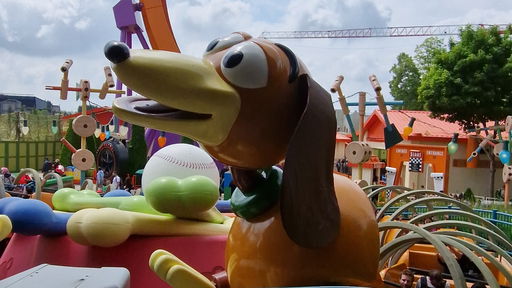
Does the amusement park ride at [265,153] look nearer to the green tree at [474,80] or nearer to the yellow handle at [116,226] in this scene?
the yellow handle at [116,226]

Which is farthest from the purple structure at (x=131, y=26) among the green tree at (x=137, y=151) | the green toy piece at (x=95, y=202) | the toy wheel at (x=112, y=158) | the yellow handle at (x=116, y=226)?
the yellow handle at (x=116, y=226)

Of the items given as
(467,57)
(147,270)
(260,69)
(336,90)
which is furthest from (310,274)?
(467,57)

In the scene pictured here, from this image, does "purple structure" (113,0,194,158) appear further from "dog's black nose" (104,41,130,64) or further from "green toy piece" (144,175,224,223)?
"dog's black nose" (104,41,130,64)

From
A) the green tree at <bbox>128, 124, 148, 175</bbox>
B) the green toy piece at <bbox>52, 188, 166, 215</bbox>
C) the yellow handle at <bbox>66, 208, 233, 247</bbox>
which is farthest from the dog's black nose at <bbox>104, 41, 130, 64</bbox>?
the green tree at <bbox>128, 124, 148, 175</bbox>

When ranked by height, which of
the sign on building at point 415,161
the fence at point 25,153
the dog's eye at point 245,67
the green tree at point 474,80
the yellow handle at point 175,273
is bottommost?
the fence at point 25,153

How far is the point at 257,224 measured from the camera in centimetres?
196

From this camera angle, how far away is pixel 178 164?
4.36m

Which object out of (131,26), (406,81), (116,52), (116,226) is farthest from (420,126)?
(116,52)

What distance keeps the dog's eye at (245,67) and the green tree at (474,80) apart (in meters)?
14.7

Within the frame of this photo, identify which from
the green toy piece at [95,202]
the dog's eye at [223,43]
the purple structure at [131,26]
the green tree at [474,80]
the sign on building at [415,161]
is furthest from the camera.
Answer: the sign on building at [415,161]

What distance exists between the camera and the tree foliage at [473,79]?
14.9m

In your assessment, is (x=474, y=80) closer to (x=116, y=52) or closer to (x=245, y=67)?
(x=245, y=67)

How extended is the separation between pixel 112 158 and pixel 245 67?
14268 millimetres

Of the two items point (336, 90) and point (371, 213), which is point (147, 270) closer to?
point (371, 213)
